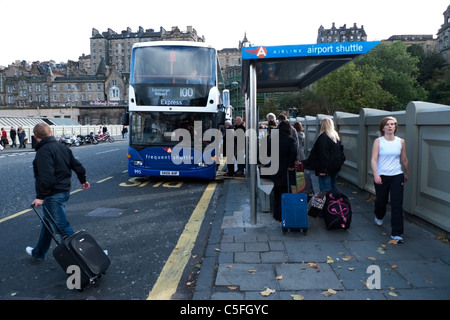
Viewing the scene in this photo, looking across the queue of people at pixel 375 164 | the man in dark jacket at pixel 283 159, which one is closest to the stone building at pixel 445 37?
the queue of people at pixel 375 164

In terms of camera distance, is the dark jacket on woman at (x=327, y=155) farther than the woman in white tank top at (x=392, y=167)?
Yes

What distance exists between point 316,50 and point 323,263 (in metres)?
2.91

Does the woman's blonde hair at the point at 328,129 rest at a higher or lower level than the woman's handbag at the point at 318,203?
higher

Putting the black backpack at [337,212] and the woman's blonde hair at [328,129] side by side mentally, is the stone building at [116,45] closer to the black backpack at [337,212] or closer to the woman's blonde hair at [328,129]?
the woman's blonde hair at [328,129]

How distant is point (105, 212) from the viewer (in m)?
7.43

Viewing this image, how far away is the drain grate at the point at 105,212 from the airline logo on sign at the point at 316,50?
13.0 ft

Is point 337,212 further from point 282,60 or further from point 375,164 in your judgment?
point 282,60

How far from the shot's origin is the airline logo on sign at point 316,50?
17.4 ft

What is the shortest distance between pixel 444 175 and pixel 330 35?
13382 centimetres

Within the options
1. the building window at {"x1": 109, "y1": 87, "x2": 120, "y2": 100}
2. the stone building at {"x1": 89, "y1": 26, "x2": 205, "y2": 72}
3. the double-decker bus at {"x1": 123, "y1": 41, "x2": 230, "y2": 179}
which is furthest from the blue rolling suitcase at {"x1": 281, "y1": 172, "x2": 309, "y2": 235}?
the stone building at {"x1": 89, "y1": 26, "x2": 205, "y2": 72}

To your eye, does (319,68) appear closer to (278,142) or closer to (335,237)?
(278,142)

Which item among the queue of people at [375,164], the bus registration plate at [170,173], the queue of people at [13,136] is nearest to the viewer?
the queue of people at [375,164]

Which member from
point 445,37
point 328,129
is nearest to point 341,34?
point 445,37
